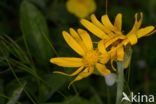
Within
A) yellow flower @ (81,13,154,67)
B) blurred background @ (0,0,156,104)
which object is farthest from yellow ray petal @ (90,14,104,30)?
blurred background @ (0,0,156,104)

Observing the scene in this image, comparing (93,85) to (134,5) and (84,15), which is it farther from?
(134,5)

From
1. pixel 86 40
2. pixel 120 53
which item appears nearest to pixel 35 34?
pixel 86 40

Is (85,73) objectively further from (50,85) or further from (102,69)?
(50,85)

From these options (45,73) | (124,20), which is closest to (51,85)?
(45,73)

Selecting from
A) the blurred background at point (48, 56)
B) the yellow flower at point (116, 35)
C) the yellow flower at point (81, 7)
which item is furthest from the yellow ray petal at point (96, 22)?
the yellow flower at point (81, 7)

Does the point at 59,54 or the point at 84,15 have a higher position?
the point at 84,15

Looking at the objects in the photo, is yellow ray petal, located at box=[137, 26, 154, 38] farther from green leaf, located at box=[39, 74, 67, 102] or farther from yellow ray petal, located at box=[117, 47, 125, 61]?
green leaf, located at box=[39, 74, 67, 102]
